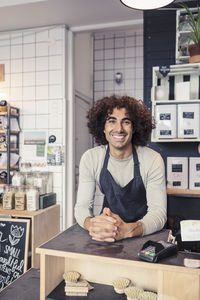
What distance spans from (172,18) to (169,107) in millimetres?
1021

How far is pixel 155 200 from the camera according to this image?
1.45 m

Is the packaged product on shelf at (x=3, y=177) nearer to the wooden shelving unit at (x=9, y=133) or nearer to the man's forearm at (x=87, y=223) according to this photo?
the wooden shelving unit at (x=9, y=133)

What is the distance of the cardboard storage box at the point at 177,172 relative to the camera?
9.47 feet

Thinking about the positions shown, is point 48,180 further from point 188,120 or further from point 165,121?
point 188,120

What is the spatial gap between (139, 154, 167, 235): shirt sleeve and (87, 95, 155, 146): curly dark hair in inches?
11.1

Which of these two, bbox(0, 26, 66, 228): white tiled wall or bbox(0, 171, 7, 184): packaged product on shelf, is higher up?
bbox(0, 26, 66, 228): white tiled wall

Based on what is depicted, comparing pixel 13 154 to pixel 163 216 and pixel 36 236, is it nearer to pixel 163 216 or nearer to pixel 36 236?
pixel 36 236

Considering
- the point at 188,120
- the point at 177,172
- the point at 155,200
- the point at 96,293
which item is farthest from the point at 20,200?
the point at 96,293

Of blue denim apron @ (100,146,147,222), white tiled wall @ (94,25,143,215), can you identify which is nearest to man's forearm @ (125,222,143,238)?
blue denim apron @ (100,146,147,222)

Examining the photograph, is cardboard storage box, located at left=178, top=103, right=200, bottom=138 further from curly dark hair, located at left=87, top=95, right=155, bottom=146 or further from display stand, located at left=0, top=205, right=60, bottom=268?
display stand, located at left=0, top=205, right=60, bottom=268

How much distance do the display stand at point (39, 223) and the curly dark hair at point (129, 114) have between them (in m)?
1.34

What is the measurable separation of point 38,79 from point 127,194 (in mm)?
2410

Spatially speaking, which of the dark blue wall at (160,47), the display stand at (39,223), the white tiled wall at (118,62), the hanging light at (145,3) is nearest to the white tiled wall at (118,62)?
the white tiled wall at (118,62)

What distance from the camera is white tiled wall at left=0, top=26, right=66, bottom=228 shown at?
3.51 metres
